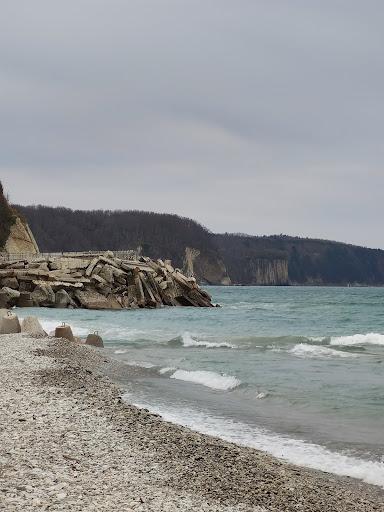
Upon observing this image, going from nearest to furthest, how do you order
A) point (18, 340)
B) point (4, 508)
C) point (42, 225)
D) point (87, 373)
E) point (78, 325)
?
1. point (4, 508)
2. point (87, 373)
3. point (18, 340)
4. point (78, 325)
5. point (42, 225)

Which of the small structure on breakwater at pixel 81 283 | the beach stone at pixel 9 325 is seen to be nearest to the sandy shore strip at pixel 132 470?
the beach stone at pixel 9 325

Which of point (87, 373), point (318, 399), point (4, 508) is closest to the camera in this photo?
point (4, 508)

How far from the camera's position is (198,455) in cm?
797

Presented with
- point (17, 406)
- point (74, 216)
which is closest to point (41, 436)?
point (17, 406)

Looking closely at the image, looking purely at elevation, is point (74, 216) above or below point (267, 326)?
above

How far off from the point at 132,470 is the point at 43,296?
4265cm

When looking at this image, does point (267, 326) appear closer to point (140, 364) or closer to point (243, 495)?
point (140, 364)

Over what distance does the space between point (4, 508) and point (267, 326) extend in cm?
3179

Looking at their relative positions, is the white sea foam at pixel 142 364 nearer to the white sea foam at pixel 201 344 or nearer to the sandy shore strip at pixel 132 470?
the white sea foam at pixel 201 344

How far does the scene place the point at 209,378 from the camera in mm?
15625

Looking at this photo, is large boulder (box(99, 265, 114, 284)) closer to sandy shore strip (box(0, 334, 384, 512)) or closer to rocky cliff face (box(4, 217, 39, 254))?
rocky cliff face (box(4, 217, 39, 254))

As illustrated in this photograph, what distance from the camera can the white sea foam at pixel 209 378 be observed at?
14823 millimetres

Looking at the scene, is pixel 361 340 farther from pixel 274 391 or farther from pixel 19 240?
pixel 19 240

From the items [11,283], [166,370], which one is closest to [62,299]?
[11,283]
